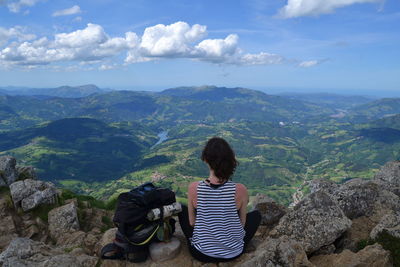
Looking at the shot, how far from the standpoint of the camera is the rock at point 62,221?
58.9 ft

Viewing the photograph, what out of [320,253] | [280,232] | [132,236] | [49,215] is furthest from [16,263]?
[320,253]

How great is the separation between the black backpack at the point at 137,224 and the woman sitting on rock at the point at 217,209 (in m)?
1.24

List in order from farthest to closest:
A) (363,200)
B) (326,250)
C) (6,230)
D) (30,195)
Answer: (30,195) → (6,230) → (363,200) → (326,250)

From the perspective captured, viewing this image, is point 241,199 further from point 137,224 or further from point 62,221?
point 62,221

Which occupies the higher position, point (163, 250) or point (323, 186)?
point (163, 250)

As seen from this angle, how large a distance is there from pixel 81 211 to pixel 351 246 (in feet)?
59.7

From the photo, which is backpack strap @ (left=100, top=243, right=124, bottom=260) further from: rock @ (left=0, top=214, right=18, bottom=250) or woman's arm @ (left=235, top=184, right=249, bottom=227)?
rock @ (left=0, top=214, right=18, bottom=250)

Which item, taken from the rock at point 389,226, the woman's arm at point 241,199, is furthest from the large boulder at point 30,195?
the rock at point 389,226

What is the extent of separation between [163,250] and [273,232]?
548cm

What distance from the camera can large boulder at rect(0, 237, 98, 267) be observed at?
32.4ft

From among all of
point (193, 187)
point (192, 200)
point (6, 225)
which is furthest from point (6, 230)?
point (193, 187)

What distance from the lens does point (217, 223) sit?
365 inches

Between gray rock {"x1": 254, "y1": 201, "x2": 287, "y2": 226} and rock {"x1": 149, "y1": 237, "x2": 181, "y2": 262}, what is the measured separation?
6.88 meters

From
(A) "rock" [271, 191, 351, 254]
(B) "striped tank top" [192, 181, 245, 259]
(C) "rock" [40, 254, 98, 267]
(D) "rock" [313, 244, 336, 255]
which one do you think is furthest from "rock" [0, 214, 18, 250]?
(D) "rock" [313, 244, 336, 255]
